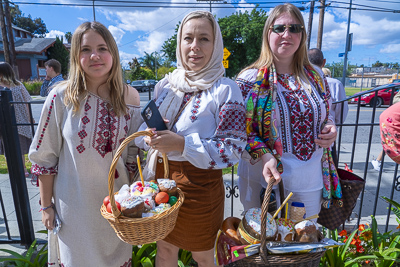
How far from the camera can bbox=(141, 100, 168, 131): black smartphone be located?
135 centimetres

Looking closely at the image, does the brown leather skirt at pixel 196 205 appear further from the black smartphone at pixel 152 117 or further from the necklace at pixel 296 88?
the necklace at pixel 296 88

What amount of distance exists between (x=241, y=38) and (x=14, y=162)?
23958 mm

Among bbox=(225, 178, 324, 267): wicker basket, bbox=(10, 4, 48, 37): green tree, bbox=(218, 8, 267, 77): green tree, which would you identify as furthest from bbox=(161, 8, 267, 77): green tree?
bbox=(10, 4, 48, 37): green tree

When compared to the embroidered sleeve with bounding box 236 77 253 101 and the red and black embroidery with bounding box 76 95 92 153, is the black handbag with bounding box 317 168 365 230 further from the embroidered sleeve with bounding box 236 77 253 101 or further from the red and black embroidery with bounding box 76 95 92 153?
the red and black embroidery with bounding box 76 95 92 153

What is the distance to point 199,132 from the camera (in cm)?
151

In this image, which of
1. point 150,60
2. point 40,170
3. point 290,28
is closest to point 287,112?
point 290,28

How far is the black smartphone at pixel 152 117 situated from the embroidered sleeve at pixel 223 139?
0.50 feet

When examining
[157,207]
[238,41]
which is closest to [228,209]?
[157,207]

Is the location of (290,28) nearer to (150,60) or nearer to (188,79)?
(188,79)

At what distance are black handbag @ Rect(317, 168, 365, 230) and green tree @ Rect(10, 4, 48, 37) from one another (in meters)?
72.7

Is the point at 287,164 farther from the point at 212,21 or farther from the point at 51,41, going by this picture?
the point at 51,41

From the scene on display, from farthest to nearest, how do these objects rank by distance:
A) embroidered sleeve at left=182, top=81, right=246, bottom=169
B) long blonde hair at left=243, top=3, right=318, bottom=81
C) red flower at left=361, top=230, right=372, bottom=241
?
red flower at left=361, top=230, right=372, bottom=241 → long blonde hair at left=243, top=3, right=318, bottom=81 → embroidered sleeve at left=182, top=81, right=246, bottom=169

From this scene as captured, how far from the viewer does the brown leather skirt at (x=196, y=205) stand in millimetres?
1567

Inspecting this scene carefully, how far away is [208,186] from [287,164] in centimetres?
48
